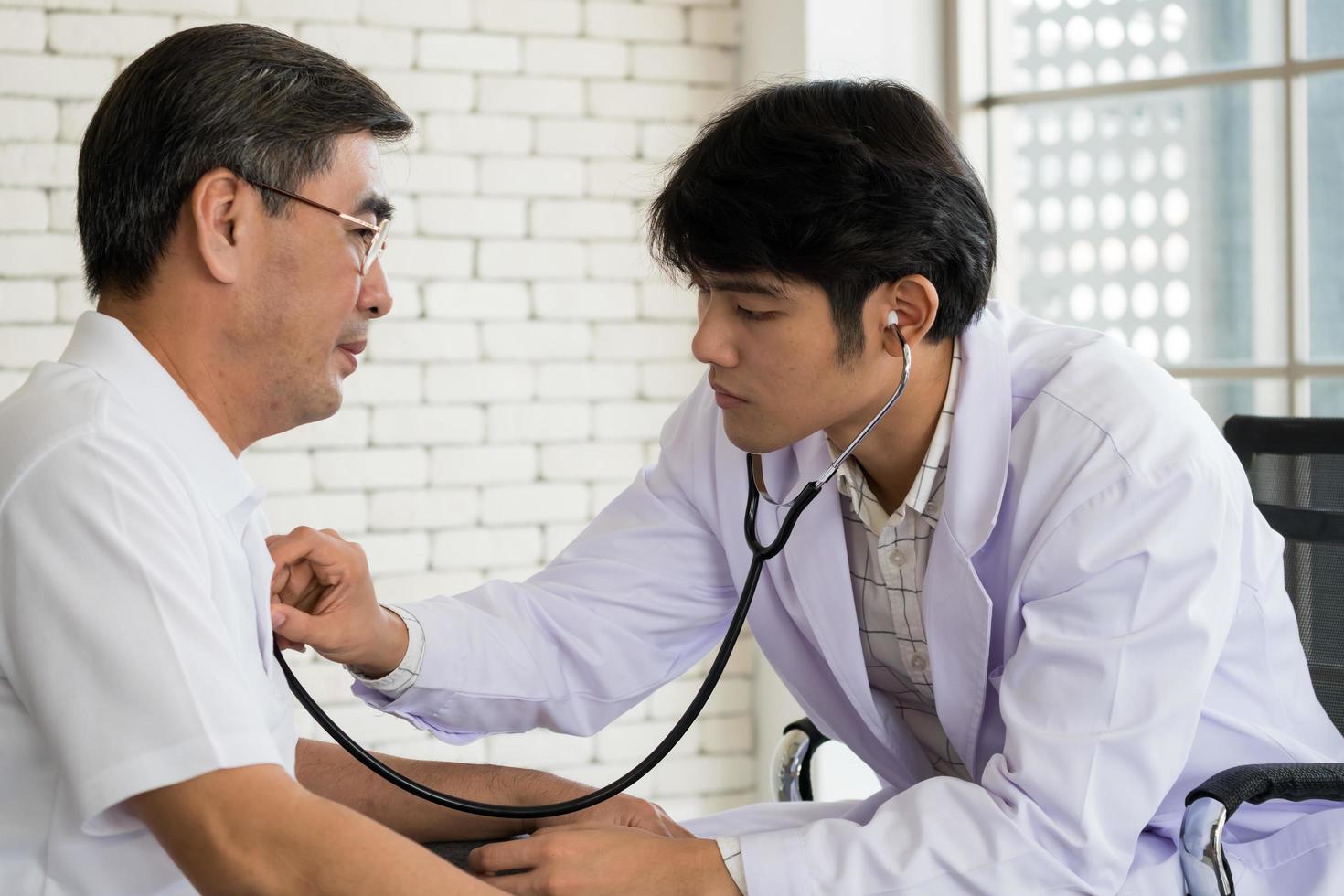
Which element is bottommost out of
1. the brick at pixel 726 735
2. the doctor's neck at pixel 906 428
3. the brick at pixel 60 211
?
the brick at pixel 726 735

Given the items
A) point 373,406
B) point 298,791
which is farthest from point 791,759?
point 373,406

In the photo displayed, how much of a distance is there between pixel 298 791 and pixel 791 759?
0.89 meters

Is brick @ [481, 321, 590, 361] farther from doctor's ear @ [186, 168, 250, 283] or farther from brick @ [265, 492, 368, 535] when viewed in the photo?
doctor's ear @ [186, 168, 250, 283]

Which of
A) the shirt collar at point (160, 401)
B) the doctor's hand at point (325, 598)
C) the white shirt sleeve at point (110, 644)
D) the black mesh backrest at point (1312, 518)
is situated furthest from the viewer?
the black mesh backrest at point (1312, 518)

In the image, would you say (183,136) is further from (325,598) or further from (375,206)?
(325,598)

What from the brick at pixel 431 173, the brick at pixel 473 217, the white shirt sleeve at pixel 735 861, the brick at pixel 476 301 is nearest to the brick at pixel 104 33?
the brick at pixel 431 173

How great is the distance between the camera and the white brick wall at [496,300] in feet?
8.77

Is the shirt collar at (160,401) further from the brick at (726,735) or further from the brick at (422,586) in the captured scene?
the brick at (726,735)

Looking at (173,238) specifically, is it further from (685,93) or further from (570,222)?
(685,93)

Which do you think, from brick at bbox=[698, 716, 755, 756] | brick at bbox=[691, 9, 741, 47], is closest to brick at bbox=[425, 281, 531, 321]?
brick at bbox=[691, 9, 741, 47]

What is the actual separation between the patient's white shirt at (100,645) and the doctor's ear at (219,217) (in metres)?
0.15

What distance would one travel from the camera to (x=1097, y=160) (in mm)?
2959

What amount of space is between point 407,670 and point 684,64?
6.17ft

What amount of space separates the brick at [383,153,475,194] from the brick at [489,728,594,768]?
1.13 meters
